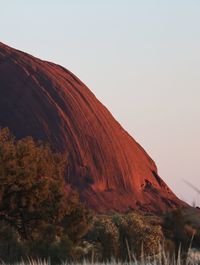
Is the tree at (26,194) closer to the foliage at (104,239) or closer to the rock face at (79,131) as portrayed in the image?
the foliage at (104,239)

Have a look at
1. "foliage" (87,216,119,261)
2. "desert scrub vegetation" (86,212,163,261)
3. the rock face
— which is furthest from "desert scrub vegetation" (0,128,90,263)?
the rock face

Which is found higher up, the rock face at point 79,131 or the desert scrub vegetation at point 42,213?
the rock face at point 79,131

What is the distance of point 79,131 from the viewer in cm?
9988

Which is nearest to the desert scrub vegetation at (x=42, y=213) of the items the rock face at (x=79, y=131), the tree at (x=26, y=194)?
the tree at (x=26, y=194)

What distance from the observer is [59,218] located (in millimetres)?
37812

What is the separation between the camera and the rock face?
95750 mm

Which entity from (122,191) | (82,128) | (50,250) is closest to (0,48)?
(82,128)

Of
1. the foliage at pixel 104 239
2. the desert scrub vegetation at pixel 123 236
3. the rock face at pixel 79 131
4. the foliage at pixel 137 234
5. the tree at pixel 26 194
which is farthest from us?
the rock face at pixel 79 131

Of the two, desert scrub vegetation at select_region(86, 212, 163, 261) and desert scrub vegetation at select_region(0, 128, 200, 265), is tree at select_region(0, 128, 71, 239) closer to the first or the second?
desert scrub vegetation at select_region(0, 128, 200, 265)

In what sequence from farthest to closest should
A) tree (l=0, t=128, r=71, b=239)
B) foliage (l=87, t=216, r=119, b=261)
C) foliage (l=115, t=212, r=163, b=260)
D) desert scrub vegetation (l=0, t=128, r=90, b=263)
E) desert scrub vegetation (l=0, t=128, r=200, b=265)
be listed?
tree (l=0, t=128, r=71, b=239)
desert scrub vegetation (l=0, t=128, r=90, b=263)
desert scrub vegetation (l=0, t=128, r=200, b=265)
foliage (l=115, t=212, r=163, b=260)
foliage (l=87, t=216, r=119, b=261)

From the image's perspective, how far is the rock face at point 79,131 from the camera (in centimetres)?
9575

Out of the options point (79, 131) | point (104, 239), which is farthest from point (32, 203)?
point (79, 131)

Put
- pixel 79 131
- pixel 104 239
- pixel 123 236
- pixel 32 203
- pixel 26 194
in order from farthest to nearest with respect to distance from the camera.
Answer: pixel 79 131 < pixel 26 194 < pixel 32 203 < pixel 123 236 < pixel 104 239

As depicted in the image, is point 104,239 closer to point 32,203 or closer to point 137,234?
point 137,234
